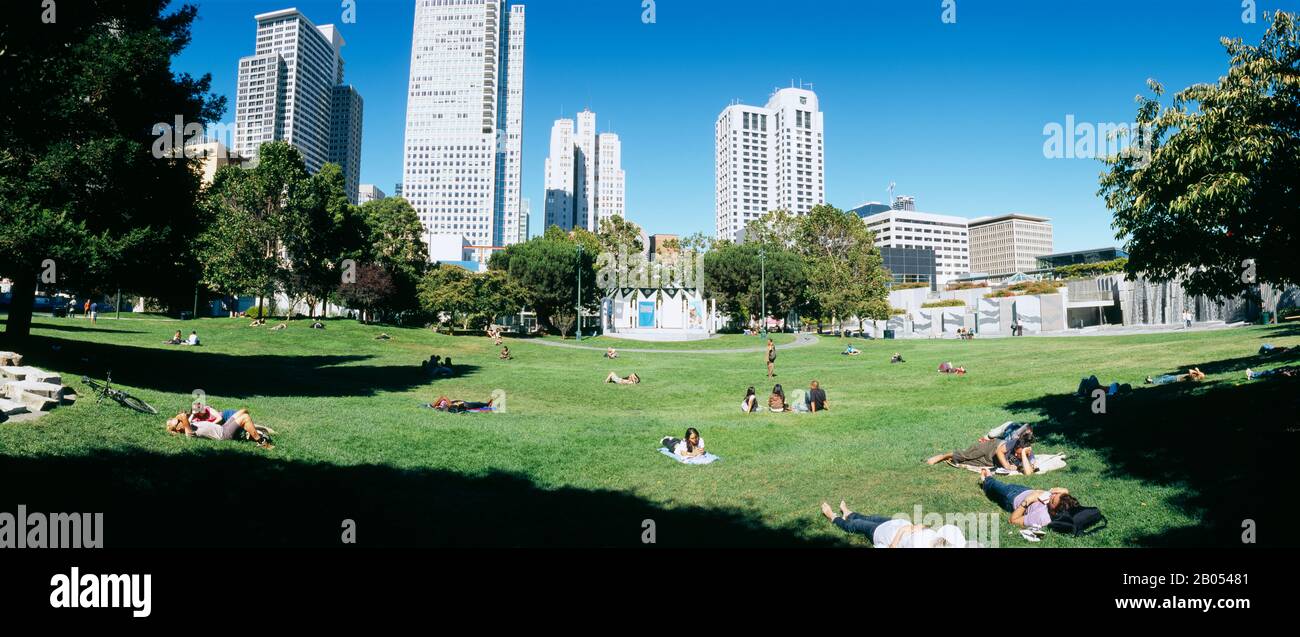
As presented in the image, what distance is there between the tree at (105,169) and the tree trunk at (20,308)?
0.04 m

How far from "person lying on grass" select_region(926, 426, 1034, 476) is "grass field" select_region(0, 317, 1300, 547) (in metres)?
0.37

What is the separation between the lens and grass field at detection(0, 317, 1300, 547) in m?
7.88

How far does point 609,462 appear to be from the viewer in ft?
39.4

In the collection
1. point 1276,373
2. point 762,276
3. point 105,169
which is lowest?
point 1276,373

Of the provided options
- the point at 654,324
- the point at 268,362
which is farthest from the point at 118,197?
the point at 654,324

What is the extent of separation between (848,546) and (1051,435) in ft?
26.3

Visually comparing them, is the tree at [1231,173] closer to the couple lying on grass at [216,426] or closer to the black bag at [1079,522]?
the black bag at [1079,522]

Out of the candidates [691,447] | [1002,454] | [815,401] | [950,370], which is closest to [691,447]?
[691,447]

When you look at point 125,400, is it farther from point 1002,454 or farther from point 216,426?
point 1002,454

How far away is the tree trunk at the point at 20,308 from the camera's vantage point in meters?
Result: 19.0

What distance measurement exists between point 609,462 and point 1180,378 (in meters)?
16.4

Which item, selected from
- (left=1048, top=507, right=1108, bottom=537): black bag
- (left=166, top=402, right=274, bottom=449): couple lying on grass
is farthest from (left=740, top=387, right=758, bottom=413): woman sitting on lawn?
(left=166, top=402, right=274, bottom=449): couple lying on grass

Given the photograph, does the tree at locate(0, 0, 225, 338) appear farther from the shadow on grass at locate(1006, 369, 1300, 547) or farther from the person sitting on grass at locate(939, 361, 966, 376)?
the person sitting on grass at locate(939, 361, 966, 376)

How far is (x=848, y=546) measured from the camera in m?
7.73
